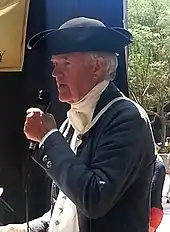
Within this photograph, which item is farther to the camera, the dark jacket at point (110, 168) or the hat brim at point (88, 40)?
the hat brim at point (88, 40)

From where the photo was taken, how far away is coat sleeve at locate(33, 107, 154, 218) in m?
0.93

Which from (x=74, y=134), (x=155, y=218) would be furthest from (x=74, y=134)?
(x=155, y=218)

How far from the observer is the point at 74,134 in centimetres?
113

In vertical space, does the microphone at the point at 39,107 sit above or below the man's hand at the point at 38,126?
below

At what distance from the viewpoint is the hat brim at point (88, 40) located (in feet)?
3.51

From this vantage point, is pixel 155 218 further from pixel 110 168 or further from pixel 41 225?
pixel 110 168

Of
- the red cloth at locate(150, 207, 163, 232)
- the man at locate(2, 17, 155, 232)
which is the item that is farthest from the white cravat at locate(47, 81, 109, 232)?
the red cloth at locate(150, 207, 163, 232)

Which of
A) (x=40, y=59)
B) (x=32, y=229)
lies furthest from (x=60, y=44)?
(x=40, y=59)

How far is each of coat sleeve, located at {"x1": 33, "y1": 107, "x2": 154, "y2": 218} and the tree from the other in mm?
669

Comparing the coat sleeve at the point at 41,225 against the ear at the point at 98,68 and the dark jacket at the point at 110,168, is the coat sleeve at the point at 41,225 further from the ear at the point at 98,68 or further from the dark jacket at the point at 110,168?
the ear at the point at 98,68

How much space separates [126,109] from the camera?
1000 mm

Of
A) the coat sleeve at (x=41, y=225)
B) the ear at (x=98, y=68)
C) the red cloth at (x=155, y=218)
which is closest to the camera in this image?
the ear at (x=98, y=68)

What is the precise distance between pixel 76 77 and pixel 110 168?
0.24 meters

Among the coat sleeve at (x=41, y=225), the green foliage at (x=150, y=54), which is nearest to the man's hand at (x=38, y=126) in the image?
the coat sleeve at (x=41, y=225)
